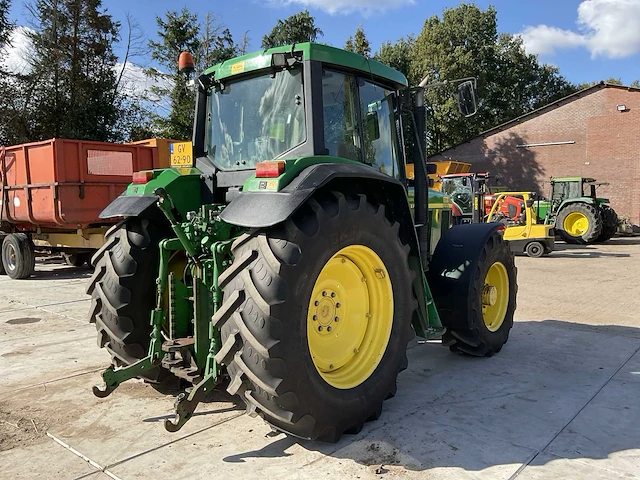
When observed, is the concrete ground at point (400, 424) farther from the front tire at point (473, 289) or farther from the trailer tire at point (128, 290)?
the trailer tire at point (128, 290)

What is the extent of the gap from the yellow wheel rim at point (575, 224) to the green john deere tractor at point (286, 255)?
15790 millimetres

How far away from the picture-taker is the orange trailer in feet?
33.9

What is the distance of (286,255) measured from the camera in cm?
296

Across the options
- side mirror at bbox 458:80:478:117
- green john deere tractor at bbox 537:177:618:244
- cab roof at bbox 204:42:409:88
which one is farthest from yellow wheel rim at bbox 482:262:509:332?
green john deere tractor at bbox 537:177:618:244

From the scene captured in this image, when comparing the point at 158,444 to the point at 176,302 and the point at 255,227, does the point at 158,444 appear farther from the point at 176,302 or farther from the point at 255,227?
the point at 255,227

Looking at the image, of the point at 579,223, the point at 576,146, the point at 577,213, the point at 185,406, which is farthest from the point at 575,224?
the point at 185,406

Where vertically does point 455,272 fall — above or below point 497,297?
above

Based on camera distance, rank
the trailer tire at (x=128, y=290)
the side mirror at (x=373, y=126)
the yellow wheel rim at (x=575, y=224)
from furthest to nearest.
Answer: the yellow wheel rim at (x=575, y=224) → the side mirror at (x=373, y=126) → the trailer tire at (x=128, y=290)

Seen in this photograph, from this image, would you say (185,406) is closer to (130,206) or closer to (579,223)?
(130,206)

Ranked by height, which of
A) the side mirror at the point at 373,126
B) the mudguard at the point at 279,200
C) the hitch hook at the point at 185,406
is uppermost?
the side mirror at the point at 373,126

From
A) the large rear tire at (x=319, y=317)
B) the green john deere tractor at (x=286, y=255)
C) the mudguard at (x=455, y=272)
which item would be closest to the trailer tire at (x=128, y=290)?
the green john deere tractor at (x=286, y=255)

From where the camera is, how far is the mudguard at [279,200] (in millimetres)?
2914

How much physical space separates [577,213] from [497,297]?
1513 centimetres

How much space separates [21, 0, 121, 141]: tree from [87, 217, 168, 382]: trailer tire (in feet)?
61.8
